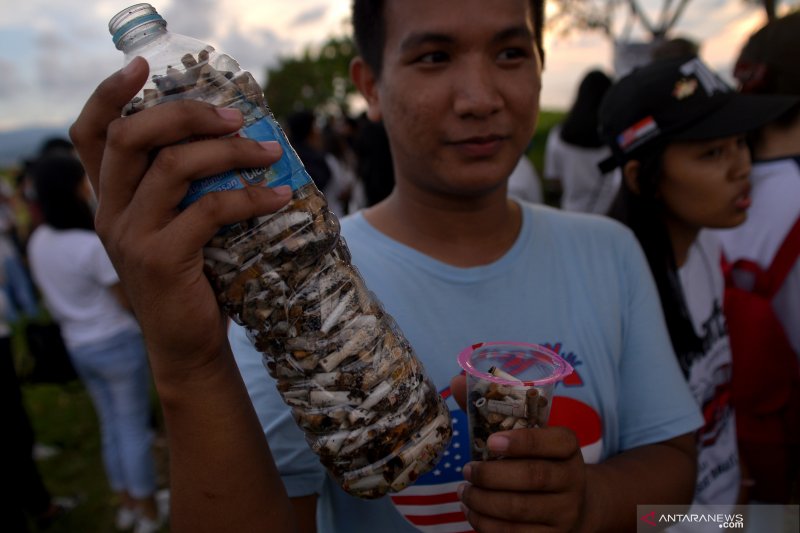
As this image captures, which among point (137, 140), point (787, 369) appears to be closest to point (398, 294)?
point (137, 140)

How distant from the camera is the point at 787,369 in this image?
2.49 metres

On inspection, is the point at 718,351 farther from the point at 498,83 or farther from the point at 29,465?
the point at 29,465

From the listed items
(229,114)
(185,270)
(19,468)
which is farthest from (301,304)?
(19,468)

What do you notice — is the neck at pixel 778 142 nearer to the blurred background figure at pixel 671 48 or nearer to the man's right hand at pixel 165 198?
the blurred background figure at pixel 671 48

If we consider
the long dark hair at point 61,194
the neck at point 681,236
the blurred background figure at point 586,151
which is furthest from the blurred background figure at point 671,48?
the long dark hair at point 61,194

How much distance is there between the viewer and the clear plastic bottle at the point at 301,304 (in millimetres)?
1008

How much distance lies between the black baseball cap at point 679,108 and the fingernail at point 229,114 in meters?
1.96

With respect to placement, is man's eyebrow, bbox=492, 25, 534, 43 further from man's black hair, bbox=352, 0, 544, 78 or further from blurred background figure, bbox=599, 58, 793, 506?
blurred background figure, bbox=599, 58, 793, 506

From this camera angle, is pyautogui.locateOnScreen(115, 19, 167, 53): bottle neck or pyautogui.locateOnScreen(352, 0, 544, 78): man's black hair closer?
pyautogui.locateOnScreen(115, 19, 167, 53): bottle neck

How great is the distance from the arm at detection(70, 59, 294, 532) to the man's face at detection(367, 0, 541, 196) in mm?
625

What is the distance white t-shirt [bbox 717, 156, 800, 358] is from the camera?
2436 millimetres

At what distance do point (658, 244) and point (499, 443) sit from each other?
1.71 m

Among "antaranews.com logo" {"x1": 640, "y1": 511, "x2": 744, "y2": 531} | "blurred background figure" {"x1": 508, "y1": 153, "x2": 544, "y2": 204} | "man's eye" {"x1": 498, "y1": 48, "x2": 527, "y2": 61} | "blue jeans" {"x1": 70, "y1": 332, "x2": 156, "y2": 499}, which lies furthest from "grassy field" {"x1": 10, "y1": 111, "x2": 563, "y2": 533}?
"man's eye" {"x1": 498, "y1": 48, "x2": 527, "y2": 61}

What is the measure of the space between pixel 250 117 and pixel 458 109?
0.62 metres
